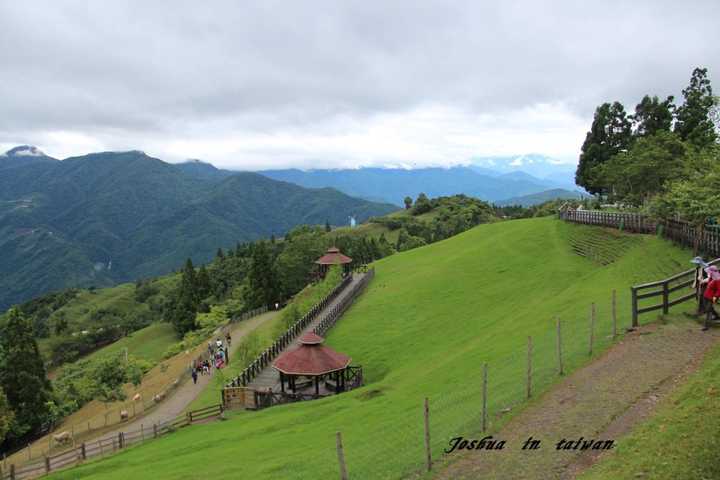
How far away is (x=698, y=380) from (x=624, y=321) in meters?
7.87

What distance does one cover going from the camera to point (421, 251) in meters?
61.7

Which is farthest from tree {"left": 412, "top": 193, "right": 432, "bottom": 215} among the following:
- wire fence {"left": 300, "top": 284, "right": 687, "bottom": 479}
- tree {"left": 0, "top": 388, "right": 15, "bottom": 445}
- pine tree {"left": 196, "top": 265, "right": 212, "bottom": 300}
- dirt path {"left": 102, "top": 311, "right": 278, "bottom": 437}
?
wire fence {"left": 300, "top": 284, "right": 687, "bottom": 479}

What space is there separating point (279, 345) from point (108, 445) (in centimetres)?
1234

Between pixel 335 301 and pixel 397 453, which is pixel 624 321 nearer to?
pixel 397 453

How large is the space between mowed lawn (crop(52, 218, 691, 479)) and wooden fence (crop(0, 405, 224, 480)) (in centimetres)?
122

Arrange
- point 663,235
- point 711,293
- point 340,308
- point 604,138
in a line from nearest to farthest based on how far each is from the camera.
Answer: point 711,293 < point 663,235 < point 340,308 < point 604,138

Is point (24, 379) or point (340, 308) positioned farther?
point (24, 379)

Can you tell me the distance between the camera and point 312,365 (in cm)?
2642

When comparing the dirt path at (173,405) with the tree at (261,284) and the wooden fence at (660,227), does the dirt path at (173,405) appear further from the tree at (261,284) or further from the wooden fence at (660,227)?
the tree at (261,284)

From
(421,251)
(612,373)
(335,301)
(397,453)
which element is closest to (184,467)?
(397,453)

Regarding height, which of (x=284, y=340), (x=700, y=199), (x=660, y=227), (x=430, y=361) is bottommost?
(x=284, y=340)

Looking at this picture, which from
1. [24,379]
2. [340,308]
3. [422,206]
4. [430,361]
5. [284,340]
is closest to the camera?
[430,361]

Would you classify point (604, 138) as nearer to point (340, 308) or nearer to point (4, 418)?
point (340, 308)

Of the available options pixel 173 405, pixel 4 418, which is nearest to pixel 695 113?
pixel 173 405
